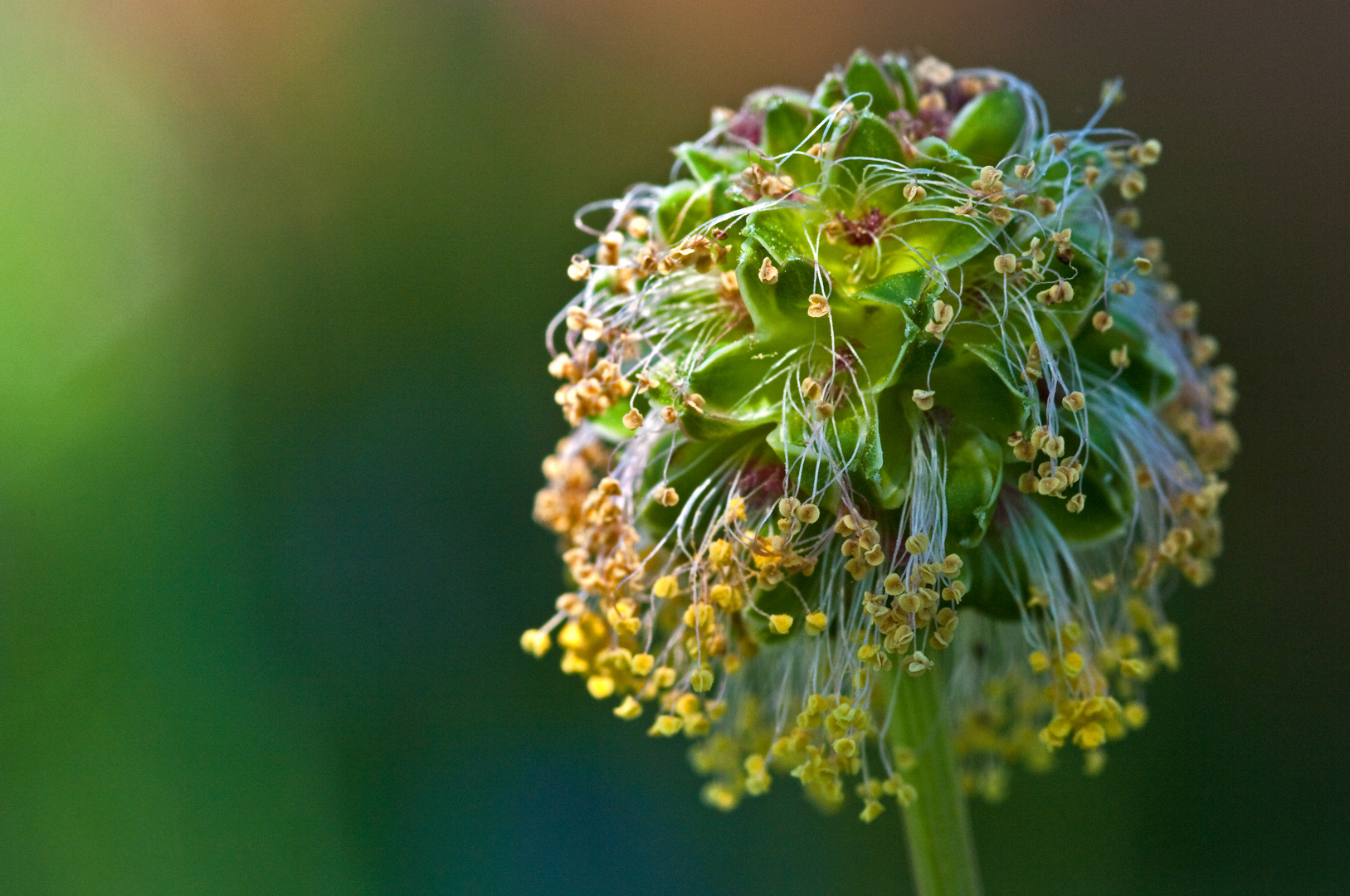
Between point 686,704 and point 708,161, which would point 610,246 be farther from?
point 686,704

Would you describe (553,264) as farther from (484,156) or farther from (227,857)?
(227,857)

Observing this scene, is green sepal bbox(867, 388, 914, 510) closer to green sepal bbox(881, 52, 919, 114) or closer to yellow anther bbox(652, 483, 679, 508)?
yellow anther bbox(652, 483, 679, 508)

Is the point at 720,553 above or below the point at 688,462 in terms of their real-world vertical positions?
below

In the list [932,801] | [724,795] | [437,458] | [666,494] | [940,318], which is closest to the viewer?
[940,318]

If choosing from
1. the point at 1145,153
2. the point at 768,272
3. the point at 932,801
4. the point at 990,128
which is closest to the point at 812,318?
the point at 768,272

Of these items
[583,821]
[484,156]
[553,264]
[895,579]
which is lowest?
[583,821]

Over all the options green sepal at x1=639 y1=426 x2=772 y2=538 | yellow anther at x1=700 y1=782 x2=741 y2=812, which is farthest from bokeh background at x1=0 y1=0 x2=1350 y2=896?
green sepal at x1=639 y1=426 x2=772 y2=538

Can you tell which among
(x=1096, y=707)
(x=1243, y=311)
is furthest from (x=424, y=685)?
(x=1243, y=311)
